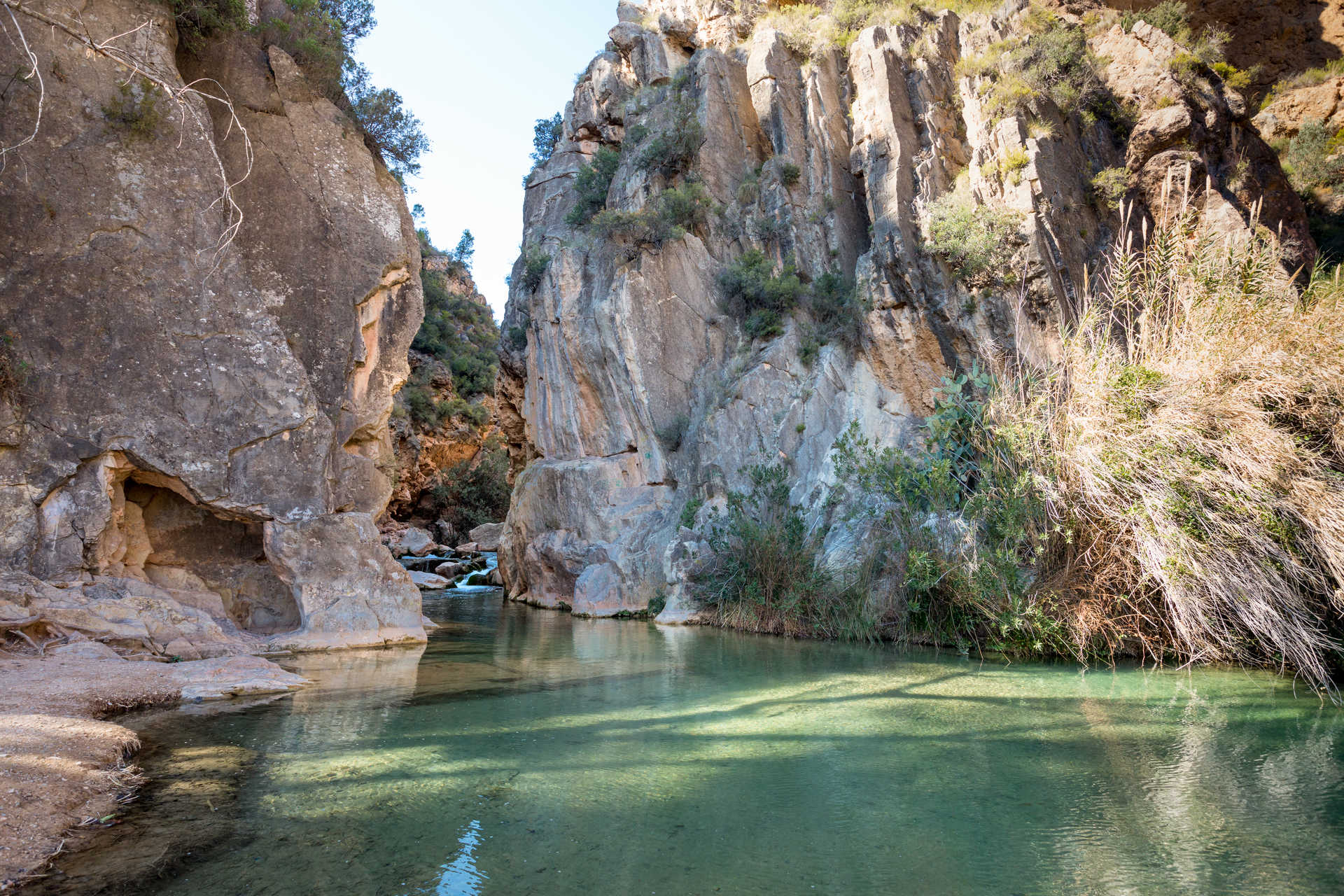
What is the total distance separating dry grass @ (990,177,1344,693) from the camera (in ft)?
23.4

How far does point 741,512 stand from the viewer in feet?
44.8

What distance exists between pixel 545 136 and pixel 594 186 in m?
8.67

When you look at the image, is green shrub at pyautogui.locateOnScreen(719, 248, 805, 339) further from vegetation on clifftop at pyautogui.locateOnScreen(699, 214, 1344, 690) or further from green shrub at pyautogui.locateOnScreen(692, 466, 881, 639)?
vegetation on clifftop at pyautogui.locateOnScreen(699, 214, 1344, 690)

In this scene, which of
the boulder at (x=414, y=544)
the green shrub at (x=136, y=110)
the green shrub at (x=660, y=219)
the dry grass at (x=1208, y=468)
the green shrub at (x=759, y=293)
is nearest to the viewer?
the dry grass at (x=1208, y=468)

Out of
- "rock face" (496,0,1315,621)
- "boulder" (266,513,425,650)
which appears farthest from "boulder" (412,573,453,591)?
"boulder" (266,513,425,650)

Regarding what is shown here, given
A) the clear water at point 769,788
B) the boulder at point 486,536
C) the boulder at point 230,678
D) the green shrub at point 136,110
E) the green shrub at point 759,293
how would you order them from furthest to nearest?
the boulder at point 486,536 < the green shrub at point 759,293 < the green shrub at point 136,110 < the boulder at point 230,678 < the clear water at point 769,788

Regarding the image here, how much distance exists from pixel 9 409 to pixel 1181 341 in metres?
12.6

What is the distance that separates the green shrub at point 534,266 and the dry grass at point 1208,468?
16102 millimetres

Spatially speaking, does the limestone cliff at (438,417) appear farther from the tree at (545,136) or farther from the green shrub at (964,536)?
the green shrub at (964,536)

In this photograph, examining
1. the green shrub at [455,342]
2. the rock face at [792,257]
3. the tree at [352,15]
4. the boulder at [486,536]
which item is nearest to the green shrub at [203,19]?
the tree at [352,15]

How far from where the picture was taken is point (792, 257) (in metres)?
19.1

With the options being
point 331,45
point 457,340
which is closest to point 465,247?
point 457,340

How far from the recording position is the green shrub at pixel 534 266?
2216 cm

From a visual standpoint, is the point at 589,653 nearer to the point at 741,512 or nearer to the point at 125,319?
the point at 741,512
